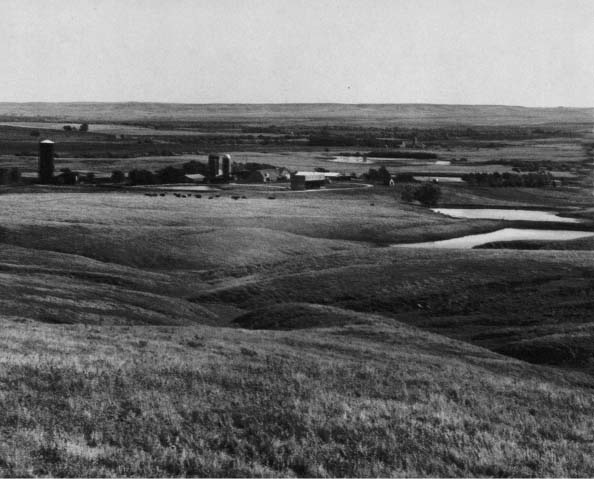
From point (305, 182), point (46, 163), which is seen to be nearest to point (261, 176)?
point (305, 182)

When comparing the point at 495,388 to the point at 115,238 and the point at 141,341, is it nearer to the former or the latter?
the point at 141,341

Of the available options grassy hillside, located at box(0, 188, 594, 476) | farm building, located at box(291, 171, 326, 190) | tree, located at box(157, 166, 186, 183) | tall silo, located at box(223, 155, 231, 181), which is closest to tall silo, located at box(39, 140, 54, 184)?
tree, located at box(157, 166, 186, 183)

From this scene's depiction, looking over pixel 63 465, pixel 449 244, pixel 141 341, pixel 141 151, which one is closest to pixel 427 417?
pixel 63 465

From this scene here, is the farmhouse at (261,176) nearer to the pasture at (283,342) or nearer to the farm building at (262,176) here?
the farm building at (262,176)

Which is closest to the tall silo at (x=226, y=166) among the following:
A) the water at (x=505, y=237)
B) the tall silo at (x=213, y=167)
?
the tall silo at (x=213, y=167)

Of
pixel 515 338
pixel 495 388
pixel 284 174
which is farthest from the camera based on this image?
pixel 284 174

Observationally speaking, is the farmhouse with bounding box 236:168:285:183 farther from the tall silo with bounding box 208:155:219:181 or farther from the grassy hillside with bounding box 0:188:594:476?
the grassy hillside with bounding box 0:188:594:476

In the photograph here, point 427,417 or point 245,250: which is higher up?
point 427,417
